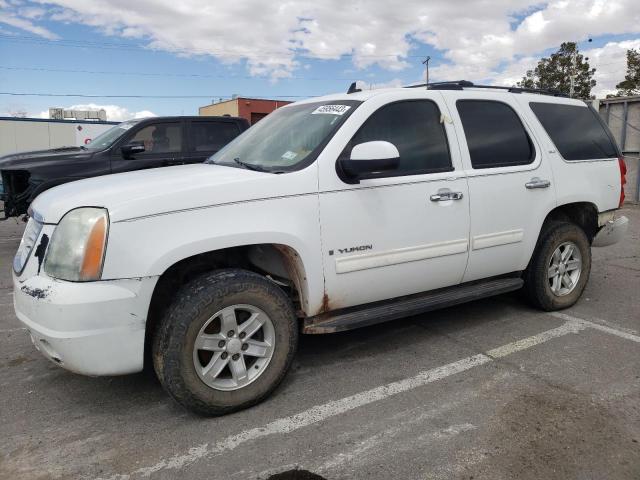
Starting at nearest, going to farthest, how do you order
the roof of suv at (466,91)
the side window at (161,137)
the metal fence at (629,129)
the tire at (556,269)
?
the roof of suv at (466,91) < the tire at (556,269) < the side window at (161,137) < the metal fence at (629,129)

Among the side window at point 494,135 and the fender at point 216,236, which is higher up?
the side window at point 494,135

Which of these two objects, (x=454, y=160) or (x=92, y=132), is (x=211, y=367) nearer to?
(x=454, y=160)

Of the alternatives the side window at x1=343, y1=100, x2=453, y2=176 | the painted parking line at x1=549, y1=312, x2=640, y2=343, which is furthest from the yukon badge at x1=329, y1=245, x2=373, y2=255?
the painted parking line at x1=549, y1=312, x2=640, y2=343

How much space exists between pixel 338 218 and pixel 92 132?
27.9 m

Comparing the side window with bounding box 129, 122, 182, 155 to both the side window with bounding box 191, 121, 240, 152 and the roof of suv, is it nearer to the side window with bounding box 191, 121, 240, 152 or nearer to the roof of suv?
the side window with bounding box 191, 121, 240, 152

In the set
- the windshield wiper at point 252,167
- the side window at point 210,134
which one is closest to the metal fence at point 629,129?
the side window at point 210,134

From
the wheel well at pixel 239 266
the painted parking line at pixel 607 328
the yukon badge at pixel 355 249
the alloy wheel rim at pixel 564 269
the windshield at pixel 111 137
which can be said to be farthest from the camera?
the windshield at pixel 111 137

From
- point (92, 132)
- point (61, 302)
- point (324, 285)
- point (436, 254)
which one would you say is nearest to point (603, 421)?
point (436, 254)

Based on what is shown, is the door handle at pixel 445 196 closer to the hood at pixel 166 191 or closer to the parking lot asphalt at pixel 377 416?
the hood at pixel 166 191

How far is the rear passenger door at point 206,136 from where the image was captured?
8.38 meters

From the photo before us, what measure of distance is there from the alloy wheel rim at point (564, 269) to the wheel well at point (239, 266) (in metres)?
2.50

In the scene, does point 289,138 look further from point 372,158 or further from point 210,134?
point 210,134

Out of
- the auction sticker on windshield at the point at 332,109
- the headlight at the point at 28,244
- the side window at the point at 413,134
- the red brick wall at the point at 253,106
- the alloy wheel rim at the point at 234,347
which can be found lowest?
the alloy wheel rim at the point at 234,347

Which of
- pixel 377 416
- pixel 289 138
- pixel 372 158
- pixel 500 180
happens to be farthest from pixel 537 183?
pixel 377 416
